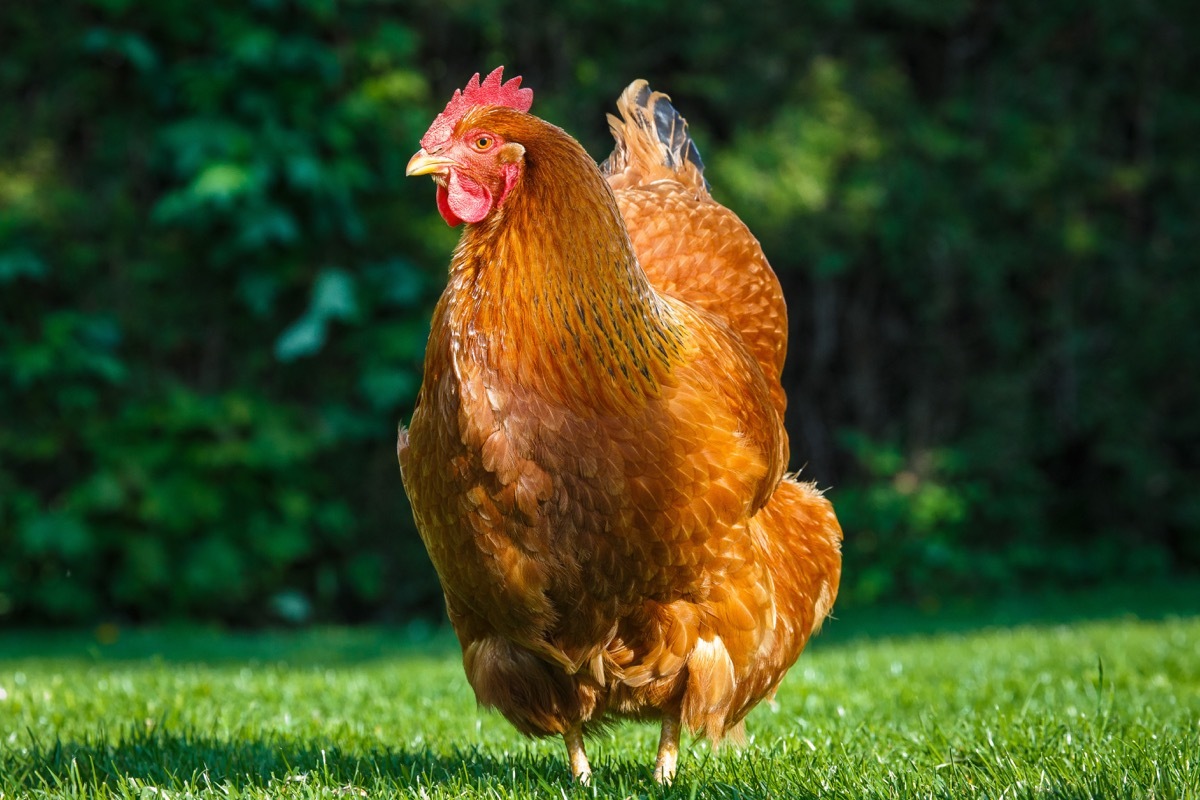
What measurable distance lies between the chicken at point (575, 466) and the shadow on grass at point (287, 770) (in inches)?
8.3

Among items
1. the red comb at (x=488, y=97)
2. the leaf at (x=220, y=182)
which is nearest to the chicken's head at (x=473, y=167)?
the red comb at (x=488, y=97)

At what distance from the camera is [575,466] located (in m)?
3.18

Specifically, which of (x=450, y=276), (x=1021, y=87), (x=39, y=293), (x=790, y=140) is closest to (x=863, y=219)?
(x=790, y=140)

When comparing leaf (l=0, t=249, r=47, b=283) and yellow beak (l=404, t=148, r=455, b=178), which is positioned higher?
yellow beak (l=404, t=148, r=455, b=178)

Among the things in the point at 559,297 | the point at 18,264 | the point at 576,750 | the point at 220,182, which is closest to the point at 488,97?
the point at 559,297

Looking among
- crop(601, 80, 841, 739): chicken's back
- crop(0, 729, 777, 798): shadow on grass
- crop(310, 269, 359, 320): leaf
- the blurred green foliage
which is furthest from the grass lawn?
crop(310, 269, 359, 320): leaf

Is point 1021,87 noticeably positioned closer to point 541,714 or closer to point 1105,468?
point 1105,468

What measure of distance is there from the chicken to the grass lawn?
1.01 ft

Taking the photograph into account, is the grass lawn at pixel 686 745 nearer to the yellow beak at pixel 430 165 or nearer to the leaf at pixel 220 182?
the yellow beak at pixel 430 165

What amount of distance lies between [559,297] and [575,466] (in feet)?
1.48

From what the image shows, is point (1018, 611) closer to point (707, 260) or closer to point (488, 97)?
point (707, 260)

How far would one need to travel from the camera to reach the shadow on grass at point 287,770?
332cm

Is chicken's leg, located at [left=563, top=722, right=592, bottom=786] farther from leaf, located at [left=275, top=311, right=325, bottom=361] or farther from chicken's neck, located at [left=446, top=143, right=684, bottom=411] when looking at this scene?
leaf, located at [left=275, top=311, right=325, bottom=361]

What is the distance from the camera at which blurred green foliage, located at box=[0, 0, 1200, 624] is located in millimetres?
8930
